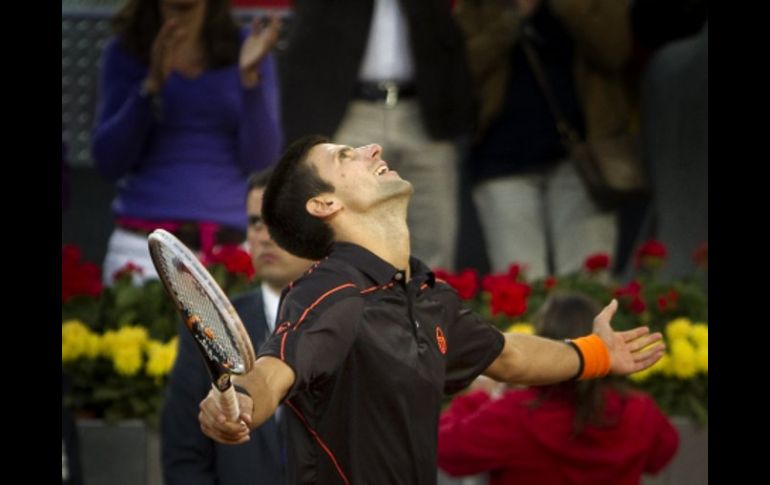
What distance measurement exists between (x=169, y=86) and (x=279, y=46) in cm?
142

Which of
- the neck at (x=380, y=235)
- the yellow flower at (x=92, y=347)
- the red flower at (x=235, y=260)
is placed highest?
the neck at (x=380, y=235)

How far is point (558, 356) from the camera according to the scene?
412cm

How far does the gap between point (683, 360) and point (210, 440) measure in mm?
1915

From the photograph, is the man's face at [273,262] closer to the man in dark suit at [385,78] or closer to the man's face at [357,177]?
the man's face at [357,177]

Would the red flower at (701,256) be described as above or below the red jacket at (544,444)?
below

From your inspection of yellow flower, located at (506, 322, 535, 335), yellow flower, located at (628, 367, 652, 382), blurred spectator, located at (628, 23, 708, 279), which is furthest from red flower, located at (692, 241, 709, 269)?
yellow flower, located at (506, 322, 535, 335)

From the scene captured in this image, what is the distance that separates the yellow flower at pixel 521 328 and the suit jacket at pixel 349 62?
0.98m

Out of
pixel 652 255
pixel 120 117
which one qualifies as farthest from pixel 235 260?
pixel 652 255

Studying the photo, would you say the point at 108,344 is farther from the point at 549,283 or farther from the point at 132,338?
the point at 549,283

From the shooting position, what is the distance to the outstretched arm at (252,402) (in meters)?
3.28

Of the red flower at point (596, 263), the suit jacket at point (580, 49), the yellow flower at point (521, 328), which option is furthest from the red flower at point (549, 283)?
the suit jacket at point (580, 49)

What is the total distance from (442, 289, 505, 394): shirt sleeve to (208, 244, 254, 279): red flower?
215cm
